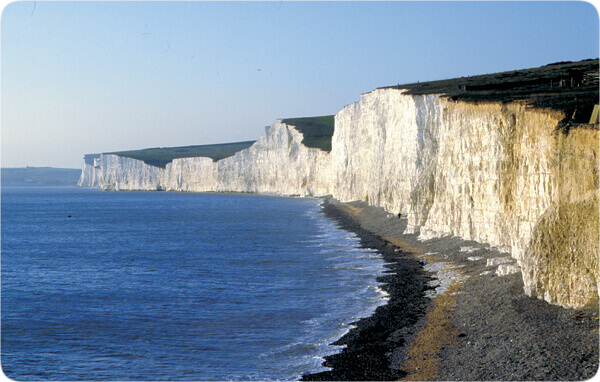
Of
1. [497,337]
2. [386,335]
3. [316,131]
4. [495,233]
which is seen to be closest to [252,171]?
[316,131]

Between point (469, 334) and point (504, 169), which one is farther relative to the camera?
point (504, 169)

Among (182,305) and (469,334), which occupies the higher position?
(469,334)

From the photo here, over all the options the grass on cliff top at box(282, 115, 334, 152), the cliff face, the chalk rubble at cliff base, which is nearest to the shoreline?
the chalk rubble at cliff base

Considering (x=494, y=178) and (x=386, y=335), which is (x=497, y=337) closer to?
(x=386, y=335)

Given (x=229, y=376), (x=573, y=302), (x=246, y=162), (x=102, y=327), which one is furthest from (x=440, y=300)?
(x=246, y=162)

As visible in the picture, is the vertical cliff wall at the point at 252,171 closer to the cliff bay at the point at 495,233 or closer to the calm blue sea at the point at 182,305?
the cliff bay at the point at 495,233

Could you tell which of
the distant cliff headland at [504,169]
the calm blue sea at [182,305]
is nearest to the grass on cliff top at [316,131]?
the distant cliff headland at [504,169]
